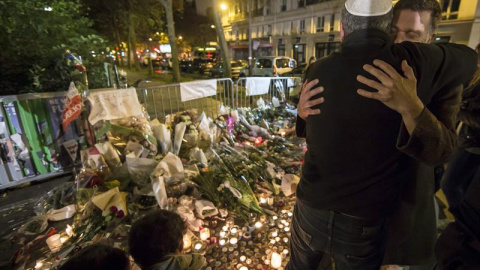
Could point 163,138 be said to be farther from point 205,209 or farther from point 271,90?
point 271,90

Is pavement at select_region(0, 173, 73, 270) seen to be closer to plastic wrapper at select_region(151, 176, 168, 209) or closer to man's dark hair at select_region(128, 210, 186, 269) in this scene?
plastic wrapper at select_region(151, 176, 168, 209)

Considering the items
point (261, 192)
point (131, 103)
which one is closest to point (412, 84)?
point (261, 192)

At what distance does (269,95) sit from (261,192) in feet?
17.0

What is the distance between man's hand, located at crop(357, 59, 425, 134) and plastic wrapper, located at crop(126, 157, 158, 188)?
3030mm

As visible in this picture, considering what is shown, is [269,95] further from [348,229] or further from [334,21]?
[334,21]

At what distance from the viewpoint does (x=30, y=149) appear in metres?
3.96

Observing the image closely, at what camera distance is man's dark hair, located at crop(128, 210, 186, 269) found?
67.4 inches

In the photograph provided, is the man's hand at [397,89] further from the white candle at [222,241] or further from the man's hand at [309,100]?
the white candle at [222,241]

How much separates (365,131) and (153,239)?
152 centimetres

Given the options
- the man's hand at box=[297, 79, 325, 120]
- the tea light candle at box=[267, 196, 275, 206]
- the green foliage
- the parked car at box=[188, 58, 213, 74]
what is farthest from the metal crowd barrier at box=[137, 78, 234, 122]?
the parked car at box=[188, 58, 213, 74]

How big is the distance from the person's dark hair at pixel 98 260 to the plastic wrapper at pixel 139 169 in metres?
1.79

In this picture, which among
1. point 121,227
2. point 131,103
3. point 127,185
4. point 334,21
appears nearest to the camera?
point 121,227

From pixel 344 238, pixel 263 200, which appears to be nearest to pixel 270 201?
pixel 263 200

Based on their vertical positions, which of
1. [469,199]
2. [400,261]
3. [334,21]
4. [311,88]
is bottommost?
[400,261]
